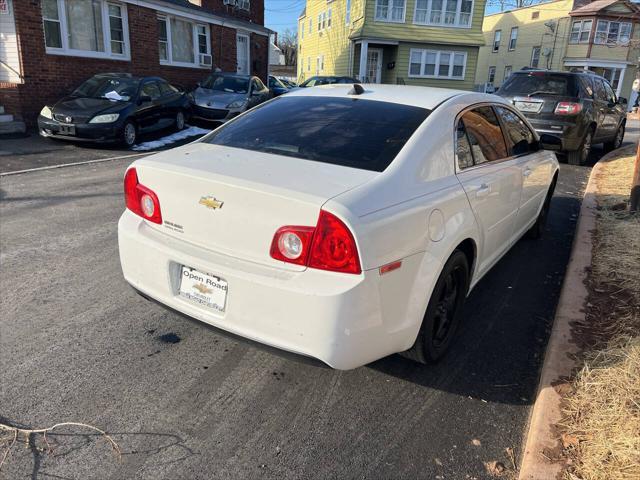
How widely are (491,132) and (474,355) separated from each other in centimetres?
164

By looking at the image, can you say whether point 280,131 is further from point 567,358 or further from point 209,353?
point 567,358

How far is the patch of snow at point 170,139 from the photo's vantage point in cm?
1135

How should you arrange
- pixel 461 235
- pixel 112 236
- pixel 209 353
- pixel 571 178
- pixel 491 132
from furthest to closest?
pixel 571 178, pixel 112 236, pixel 491 132, pixel 209 353, pixel 461 235

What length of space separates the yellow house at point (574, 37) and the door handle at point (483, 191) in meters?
36.9

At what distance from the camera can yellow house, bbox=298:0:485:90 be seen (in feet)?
91.9

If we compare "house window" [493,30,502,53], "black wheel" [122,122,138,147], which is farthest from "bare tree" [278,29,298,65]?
"black wheel" [122,122,138,147]

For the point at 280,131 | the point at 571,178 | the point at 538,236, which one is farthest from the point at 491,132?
the point at 571,178

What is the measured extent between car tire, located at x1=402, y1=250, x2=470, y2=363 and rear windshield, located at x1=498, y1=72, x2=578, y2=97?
26.5ft

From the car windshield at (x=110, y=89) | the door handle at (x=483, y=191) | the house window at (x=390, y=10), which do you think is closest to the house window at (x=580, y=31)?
the house window at (x=390, y=10)

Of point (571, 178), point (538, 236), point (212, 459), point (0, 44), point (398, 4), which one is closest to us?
point (212, 459)

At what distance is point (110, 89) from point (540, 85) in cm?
907

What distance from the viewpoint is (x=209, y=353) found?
3242mm

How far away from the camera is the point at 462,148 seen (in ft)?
10.9

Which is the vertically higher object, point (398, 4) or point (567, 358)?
point (398, 4)
